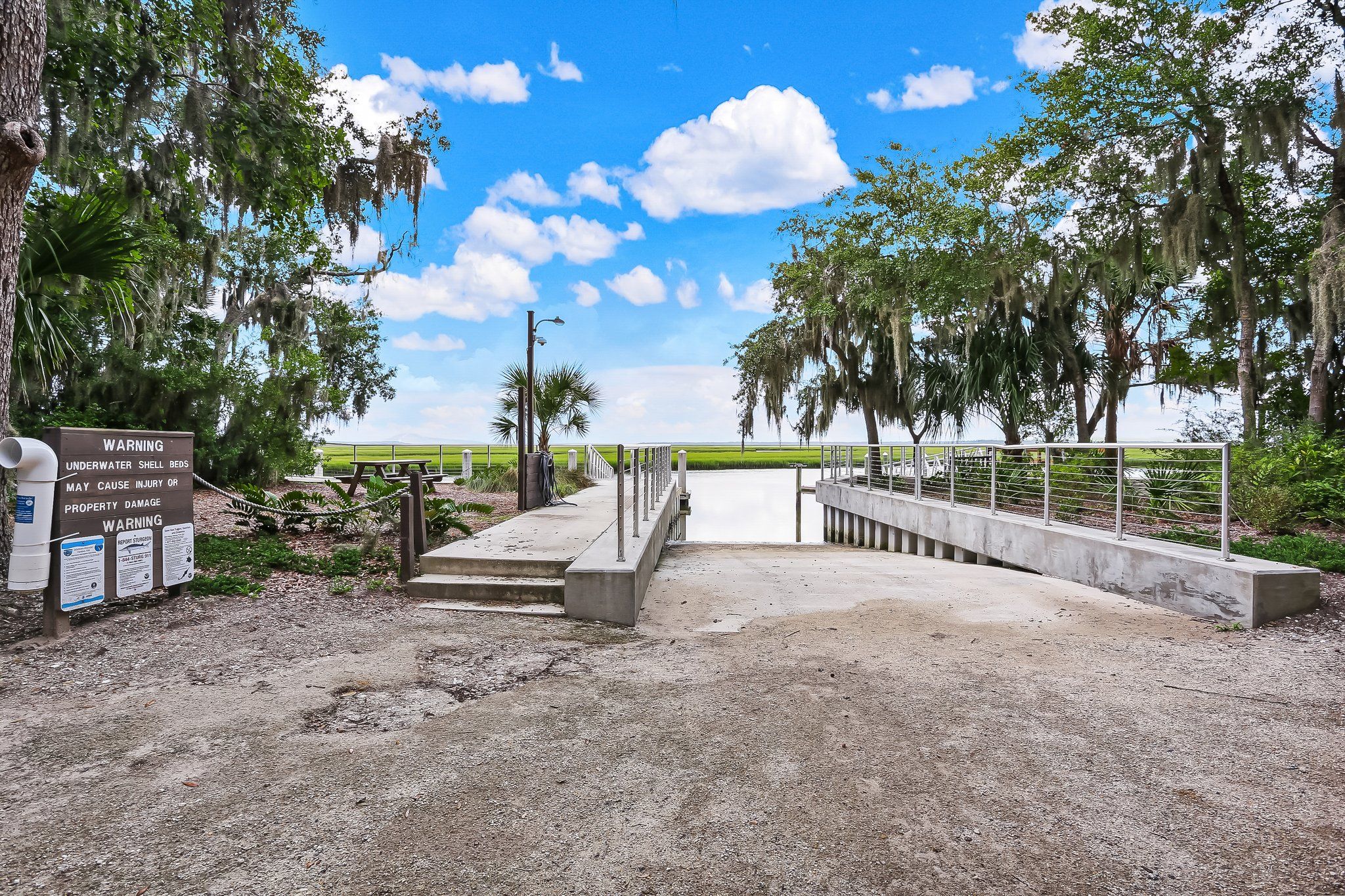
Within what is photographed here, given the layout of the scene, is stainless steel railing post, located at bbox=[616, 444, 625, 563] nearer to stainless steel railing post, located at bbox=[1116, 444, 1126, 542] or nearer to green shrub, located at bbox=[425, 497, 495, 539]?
green shrub, located at bbox=[425, 497, 495, 539]

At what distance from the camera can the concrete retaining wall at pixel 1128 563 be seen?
5.39m

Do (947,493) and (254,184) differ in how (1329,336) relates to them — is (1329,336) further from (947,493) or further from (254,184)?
(254,184)

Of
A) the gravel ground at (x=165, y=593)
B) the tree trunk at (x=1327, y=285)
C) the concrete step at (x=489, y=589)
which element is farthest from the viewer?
the tree trunk at (x=1327, y=285)

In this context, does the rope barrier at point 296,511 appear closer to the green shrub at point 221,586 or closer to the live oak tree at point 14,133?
the green shrub at point 221,586

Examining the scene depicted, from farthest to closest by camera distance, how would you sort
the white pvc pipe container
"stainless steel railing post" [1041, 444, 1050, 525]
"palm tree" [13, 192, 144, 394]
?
"stainless steel railing post" [1041, 444, 1050, 525] < "palm tree" [13, 192, 144, 394] < the white pvc pipe container

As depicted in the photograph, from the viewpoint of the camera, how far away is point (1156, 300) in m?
16.7

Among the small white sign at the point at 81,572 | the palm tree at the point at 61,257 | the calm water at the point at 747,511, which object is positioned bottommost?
the calm water at the point at 747,511

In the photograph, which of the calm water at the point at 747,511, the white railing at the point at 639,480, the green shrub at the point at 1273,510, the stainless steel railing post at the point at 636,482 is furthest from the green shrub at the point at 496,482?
the green shrub at the point at 1273,510

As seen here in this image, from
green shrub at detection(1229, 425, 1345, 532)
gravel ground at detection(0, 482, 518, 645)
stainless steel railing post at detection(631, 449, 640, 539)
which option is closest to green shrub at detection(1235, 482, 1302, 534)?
green shrub at detection(1229, 425, 1345, 532)

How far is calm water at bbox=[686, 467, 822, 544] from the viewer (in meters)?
22.2

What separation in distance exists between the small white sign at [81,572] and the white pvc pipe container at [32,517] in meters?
0.11

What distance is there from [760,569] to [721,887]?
672cm

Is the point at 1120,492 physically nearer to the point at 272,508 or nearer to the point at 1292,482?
the point at 1292,482

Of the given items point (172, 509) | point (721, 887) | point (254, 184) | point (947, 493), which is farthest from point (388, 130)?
point (721, 887)
